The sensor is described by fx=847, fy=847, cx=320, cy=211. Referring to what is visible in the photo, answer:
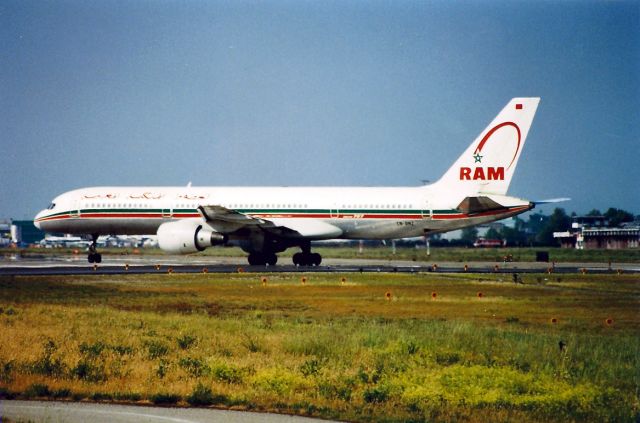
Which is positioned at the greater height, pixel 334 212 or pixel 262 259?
pixel 334 212

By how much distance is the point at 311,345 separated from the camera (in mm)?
21844

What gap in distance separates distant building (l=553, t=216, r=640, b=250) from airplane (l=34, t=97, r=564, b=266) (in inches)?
1831

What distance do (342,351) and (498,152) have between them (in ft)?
109

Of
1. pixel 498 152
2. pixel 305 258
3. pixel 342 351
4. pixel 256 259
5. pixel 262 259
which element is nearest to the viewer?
pixel 342 351

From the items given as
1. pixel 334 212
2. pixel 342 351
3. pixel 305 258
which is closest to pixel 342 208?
pixel 334 212

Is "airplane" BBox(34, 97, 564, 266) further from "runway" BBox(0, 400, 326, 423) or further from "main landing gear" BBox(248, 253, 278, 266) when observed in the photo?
"runway" BBox(0, 400, 326, 423)

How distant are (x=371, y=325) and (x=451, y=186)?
2766 centimetres

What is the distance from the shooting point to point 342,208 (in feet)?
175

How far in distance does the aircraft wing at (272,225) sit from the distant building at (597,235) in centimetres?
5100

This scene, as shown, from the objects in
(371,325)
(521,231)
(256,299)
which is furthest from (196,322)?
(521,231)

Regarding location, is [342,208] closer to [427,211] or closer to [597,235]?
[427,211]

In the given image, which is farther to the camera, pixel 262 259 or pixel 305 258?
pixel 305 258

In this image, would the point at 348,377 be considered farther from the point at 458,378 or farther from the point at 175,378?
the point at 175,378

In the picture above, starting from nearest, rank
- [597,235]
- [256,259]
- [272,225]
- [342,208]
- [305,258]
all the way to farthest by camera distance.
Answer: [272,225]
[342,208]
[256,259]
[305,258]
[597,235]
